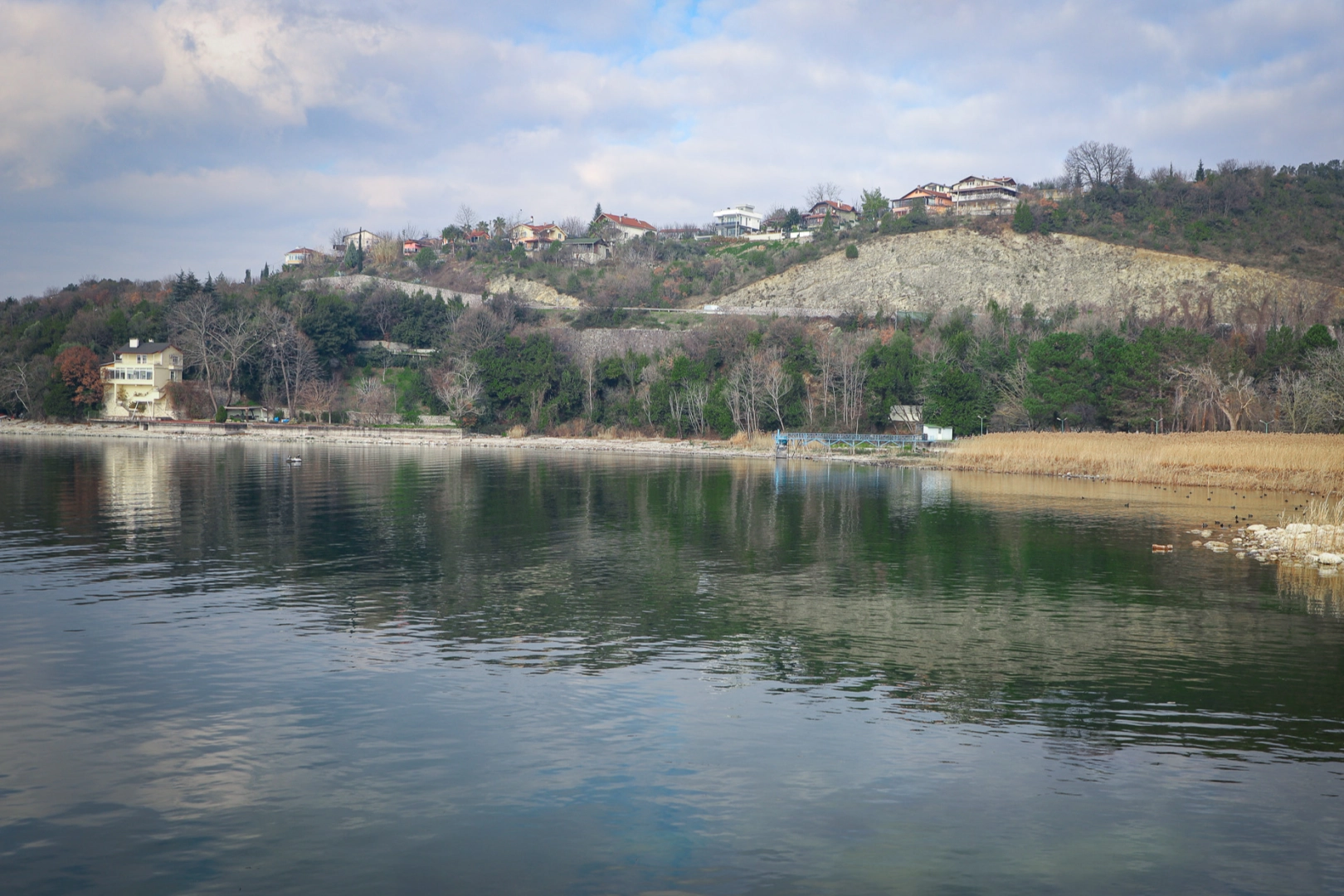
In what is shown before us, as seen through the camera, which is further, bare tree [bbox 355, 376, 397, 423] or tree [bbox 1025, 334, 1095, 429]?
bare tree [bbox 355, 376, 397, 423]

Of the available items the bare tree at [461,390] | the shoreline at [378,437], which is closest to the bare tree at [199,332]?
the shoreline at [378,437]

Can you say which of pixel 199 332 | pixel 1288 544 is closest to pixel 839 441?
pixel 1288 544

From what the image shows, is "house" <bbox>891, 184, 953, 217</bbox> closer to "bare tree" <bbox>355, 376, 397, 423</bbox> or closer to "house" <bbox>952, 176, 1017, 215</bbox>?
"house" <bbox>952, 176, 1017, 215</bbox>

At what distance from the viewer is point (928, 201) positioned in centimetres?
14300

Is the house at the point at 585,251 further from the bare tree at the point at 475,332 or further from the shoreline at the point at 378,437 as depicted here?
the shoreline at the point at 378,437

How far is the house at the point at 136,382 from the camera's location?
94.6 meters

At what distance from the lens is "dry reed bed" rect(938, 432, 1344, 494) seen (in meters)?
39.6

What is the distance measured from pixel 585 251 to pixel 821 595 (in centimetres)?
12626

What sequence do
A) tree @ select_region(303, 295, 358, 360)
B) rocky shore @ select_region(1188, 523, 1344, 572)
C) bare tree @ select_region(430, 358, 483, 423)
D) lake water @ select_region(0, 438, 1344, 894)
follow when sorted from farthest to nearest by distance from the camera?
tree @ select_region(303, 295, 358, 360)
bare tree @ select_region(430, 358, 483, 423)
rocky shore @ select_region(1188, 523, 1344, 572)
lake water @ select_region(0, 438, 1344, 894)

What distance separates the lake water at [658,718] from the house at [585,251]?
117 meters

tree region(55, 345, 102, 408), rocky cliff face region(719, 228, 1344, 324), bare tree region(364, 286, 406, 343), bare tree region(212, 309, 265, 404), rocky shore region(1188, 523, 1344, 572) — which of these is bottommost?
rocky shore region(1188, 523, 1344, 572)

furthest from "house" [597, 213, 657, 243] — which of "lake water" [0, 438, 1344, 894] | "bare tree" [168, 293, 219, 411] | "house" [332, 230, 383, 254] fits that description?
"lake water" [0, 438, 1344, 894]

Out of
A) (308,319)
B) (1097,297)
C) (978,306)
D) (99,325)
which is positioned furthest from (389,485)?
(1097,297)

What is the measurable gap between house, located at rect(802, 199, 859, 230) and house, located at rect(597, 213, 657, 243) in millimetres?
25692
